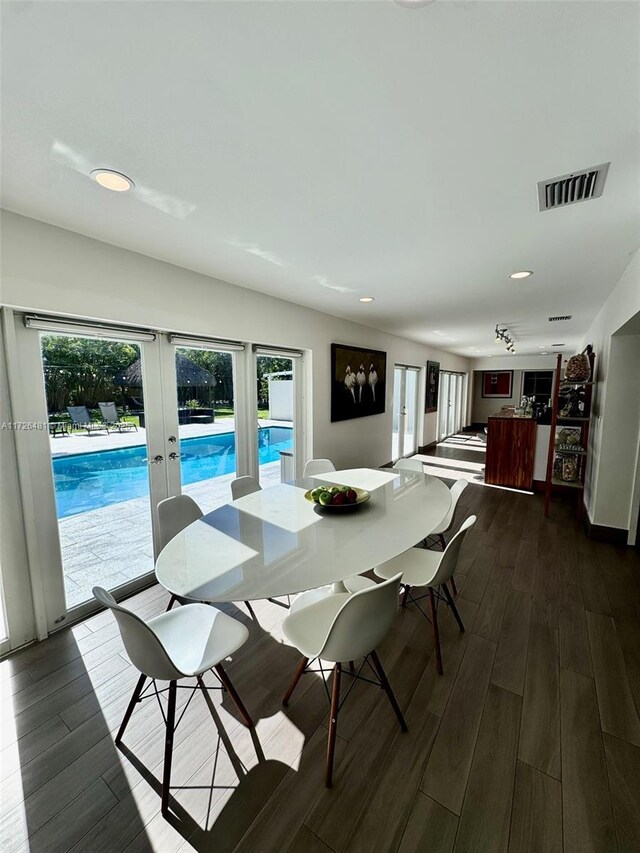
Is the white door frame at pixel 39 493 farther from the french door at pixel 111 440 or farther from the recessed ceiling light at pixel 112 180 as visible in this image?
the recessed ceiling light at pixel 112 180

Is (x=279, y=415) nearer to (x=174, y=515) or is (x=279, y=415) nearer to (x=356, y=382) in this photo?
(x=356, y=382)

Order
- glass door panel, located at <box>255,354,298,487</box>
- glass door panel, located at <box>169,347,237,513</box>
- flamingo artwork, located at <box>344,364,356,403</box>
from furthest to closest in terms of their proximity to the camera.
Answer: flamingo artwork, located at <box>344,364,356,403</box>, glass door panel, located at <box>255,354,298,487</box>, glass door panel, located at <box>169,347,237,513</box>

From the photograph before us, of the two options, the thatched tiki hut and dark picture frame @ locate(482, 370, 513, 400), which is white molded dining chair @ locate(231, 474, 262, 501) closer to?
the thatched tiki hut

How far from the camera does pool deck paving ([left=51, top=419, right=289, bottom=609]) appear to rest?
7.53 ft

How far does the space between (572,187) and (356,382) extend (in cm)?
341

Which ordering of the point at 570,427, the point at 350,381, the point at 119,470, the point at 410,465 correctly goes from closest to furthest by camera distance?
the point at 119,470
the point at 410,465
the point at 570,427
the point at 350,381

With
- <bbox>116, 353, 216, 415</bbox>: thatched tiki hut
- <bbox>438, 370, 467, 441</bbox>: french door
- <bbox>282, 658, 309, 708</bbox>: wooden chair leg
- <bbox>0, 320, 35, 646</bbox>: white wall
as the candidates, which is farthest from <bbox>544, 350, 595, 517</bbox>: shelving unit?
<bbox>0, 320, 35, 646</bbox>: white wall

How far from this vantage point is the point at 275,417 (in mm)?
3904

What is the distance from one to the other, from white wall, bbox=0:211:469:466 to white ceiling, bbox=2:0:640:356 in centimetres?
14

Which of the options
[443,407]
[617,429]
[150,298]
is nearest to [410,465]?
[617,429]

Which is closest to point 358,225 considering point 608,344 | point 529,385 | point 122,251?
point 122,251

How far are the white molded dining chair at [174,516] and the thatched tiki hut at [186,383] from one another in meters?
0.88

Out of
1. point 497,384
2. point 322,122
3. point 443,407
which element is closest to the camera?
point 322,122

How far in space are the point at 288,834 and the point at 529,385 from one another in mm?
13153
